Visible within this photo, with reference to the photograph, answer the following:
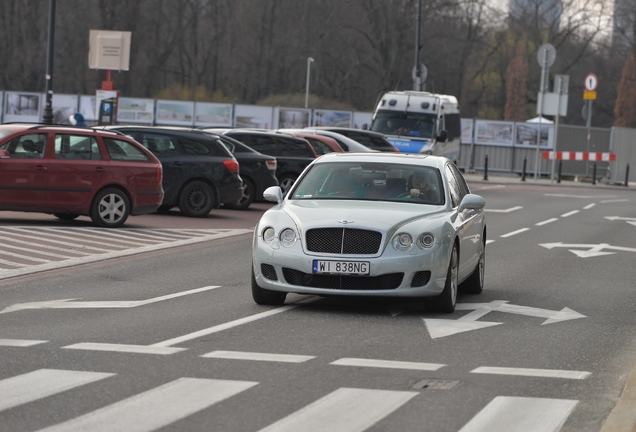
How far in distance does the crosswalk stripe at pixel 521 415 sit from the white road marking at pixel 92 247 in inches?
293

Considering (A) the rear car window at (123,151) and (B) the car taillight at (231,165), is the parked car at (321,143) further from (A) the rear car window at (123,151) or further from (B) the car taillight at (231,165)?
(A) the rear car window at (123,151)

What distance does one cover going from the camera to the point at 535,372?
26.5 ft

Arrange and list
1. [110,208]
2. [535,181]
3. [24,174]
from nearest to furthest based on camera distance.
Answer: [24,174], [110,208], [535,181]

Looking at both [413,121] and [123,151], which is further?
[413,121]

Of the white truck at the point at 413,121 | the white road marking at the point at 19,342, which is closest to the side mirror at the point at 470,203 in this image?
the white road marking at the point at 19,342

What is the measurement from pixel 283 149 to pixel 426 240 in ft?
57.6

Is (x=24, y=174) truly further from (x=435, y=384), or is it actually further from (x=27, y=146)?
(x=435, y=384)

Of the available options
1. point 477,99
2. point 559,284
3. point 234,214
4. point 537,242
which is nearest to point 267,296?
point 559,284

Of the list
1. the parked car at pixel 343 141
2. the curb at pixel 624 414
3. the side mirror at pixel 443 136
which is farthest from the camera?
the side mirror at pixel 443 136

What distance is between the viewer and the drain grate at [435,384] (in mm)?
7441

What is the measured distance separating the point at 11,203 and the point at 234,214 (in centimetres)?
639

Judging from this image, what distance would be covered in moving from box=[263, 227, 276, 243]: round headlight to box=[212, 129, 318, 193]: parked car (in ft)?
55.2

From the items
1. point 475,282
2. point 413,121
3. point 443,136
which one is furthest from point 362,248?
point 413,121

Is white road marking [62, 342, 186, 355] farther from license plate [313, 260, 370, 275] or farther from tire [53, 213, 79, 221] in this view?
tire [53, 213, 79, 221]
